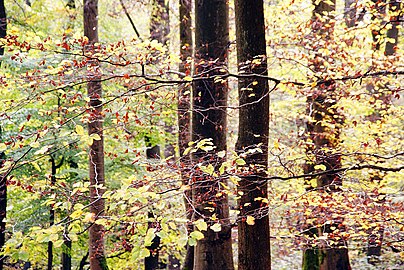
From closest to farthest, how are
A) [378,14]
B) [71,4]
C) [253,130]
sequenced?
[253,130] → [378,14] → [71,4]

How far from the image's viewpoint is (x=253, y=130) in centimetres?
468

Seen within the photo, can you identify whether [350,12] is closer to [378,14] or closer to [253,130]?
[378,14]

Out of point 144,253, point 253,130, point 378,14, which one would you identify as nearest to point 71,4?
point 378,14

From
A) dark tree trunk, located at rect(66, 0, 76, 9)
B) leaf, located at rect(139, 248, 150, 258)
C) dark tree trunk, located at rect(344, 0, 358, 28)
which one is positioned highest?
dark tree trunk, located at rect(66, 0, 76, 9)

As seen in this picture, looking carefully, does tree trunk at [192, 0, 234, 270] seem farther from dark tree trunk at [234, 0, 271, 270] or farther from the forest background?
dark tree trunk at [234, 0, 271, 270]

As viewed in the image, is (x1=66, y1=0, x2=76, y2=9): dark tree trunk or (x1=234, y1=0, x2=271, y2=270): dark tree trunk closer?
(x1=234, y1=0, x2=271, y2=270): dark tree trunk

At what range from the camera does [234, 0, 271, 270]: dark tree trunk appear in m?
4.59

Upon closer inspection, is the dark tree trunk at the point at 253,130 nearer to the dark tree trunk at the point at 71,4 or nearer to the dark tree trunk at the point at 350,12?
the dark tree trunk at the point at 350,12

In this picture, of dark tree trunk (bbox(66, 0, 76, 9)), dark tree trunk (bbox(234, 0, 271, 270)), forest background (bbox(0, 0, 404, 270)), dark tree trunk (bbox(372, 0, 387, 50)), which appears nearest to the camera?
forest background (bbox(0, 0, 404, 270))

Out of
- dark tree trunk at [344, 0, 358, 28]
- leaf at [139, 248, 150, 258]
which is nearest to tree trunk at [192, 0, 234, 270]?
dark tree trunk at [344, 0, 358, 28]

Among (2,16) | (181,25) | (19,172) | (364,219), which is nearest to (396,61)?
(364,219)

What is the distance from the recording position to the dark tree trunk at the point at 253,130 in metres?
4.59

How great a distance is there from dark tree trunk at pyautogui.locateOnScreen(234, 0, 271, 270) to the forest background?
20 millimetres

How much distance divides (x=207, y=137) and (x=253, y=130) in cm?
166
